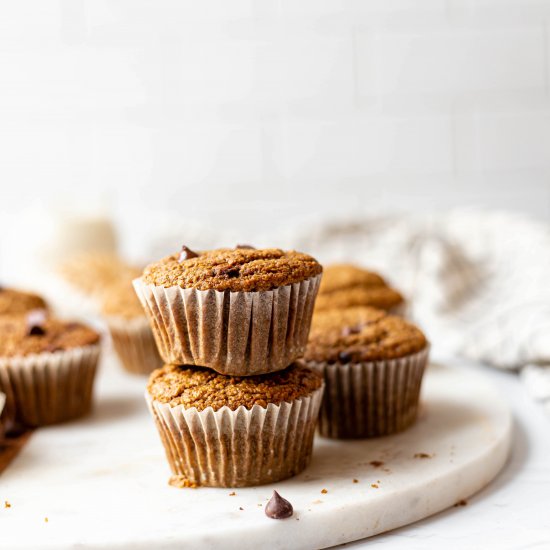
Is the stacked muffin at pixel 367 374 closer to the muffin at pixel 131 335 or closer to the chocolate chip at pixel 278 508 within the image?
the chocolate chip at pixel 278 508

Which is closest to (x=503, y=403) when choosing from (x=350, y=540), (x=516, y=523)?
(x=516, y=523)

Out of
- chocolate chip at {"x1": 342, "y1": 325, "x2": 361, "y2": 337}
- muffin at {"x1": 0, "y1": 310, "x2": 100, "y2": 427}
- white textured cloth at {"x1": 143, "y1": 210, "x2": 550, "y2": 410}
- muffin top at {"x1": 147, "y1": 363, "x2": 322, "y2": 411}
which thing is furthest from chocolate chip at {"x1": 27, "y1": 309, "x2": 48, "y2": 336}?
white textured cloth at {"x1": 143, "y1": 210, "x2": 550, "y2": 410}

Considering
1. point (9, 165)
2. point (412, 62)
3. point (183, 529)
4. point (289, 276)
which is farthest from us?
point (9, 165)

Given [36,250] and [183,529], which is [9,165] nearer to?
[36,250]

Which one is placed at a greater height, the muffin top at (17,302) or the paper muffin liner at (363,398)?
the muffin top at (17,302)

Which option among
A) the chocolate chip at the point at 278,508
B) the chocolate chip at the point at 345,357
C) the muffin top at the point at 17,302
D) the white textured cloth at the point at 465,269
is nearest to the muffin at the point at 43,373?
the muffin top at the point at 17,302

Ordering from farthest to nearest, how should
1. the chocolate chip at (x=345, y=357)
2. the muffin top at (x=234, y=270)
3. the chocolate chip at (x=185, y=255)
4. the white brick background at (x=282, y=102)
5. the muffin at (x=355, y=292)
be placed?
the white brick background at (x=282, y=102) < the muffin at (x=355, y=292) < the chocolate chip at (x=345, y=357) < the chocolate chip at (x=185, y=255) < the muffin top at (x=234, y=270)

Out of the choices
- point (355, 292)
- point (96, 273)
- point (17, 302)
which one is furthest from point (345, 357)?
point (96, 273)
